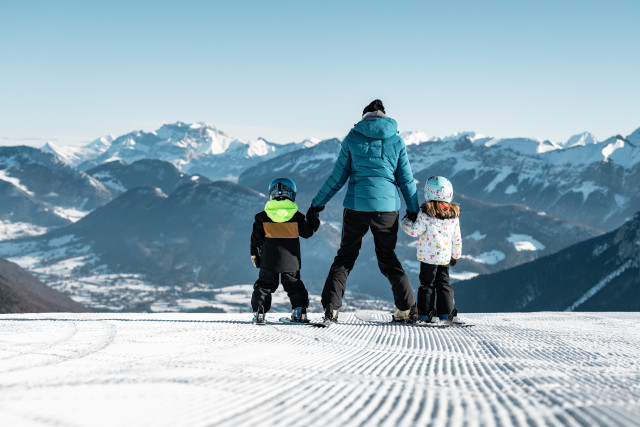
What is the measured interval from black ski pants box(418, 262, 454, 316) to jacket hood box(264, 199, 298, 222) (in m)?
2.33

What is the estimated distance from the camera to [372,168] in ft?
27.5

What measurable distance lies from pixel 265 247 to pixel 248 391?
5071 mm

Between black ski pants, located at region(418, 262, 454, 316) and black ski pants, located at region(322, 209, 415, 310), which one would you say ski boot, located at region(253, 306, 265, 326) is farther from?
black ski pants, located at region(418, 262, 454, 316)

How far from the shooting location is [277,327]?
8.41m

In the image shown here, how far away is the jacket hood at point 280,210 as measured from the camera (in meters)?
8.70

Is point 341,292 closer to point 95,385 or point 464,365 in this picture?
point 464,365

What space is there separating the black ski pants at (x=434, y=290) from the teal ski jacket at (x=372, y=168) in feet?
3.99

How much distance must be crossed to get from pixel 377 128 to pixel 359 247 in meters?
1.89

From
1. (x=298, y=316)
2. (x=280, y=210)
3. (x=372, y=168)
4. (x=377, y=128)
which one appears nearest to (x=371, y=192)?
(x=372, y=168)

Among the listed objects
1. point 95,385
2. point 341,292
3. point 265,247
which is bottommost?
point 95,385

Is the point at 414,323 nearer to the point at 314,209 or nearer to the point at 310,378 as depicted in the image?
the point at 314,209

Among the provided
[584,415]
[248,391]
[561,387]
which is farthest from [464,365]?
[248,391]

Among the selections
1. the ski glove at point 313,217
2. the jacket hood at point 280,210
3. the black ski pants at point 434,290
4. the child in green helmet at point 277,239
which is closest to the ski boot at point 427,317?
the black ski pants at point 434,290

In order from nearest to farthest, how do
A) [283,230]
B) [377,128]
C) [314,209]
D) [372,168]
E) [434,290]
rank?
[377,128] → [372,168] → [314,209] → [283,230] → [434,290]
